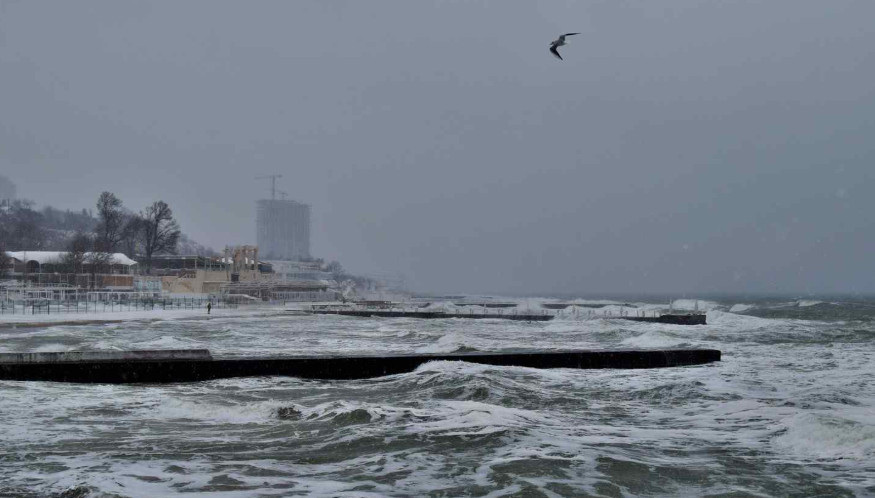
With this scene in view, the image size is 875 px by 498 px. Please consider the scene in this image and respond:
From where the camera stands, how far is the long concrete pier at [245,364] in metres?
17.8

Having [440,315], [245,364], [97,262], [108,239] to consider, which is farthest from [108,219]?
[245,364]

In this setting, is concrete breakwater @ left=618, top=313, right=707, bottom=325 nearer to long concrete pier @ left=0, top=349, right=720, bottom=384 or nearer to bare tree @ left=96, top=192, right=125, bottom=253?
long concrete pier @ left=0, top=349, right=720, bottom=384

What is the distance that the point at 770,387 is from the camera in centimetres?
1777

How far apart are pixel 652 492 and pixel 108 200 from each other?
4653 inches

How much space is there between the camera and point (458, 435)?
11711 mm

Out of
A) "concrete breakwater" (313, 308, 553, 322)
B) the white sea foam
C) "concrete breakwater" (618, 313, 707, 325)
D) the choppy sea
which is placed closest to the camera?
the choppy sea

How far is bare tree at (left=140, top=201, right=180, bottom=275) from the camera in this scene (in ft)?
382

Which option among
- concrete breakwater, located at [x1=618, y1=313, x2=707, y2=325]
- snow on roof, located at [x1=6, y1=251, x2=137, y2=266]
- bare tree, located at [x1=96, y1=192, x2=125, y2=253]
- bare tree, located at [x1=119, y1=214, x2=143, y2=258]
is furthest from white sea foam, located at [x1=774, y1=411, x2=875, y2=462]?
bare tree, located at [x1=119, y1=214, x2=143, y2=258]

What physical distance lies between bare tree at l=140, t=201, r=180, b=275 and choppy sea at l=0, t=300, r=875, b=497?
338 feet

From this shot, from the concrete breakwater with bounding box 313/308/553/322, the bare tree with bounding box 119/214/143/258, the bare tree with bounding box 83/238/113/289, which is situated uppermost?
the bare tree with bounding box 119/214/143/258

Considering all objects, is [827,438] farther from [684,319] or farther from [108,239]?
[108,239]

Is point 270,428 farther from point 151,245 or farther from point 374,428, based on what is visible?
point 151,245

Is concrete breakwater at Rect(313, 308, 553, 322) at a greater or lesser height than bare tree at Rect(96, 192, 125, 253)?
lesser

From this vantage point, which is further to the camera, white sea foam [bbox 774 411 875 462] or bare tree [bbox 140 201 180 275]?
bare tree [bbox 140 201 180 275]
